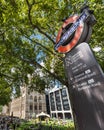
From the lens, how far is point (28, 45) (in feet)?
35.9

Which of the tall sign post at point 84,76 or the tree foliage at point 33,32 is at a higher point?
the tree foliage at point 33,32

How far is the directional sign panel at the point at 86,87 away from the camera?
280cm

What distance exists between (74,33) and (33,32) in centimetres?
684

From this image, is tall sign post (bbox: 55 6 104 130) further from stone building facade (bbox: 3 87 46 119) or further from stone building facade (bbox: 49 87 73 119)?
stone building facade (bbox: 3 87 46 119)

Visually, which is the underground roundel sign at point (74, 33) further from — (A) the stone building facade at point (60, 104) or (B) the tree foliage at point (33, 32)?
(A) the stone building facade at point (60, 104)

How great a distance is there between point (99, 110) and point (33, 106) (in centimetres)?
5538

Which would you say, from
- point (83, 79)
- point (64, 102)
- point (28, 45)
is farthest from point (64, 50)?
point (64, 102)

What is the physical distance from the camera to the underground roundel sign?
12.2 feet

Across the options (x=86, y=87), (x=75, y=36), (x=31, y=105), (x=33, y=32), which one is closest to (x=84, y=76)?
(x=86, y=87)

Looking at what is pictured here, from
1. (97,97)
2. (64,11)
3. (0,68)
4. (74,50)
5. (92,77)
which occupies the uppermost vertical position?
(64,11)

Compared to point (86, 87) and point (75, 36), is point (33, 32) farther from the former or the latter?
point (86, 87)

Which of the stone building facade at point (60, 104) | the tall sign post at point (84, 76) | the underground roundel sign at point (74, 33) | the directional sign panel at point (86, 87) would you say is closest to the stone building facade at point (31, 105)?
the stone building facade at point (60, 104)

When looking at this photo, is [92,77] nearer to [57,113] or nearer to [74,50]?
[74,50]

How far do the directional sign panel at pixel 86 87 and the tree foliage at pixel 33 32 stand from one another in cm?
448
